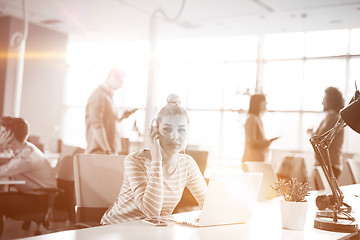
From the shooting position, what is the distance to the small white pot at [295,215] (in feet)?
5.54

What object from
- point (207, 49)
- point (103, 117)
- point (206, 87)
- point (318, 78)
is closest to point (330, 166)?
point (103, 117)

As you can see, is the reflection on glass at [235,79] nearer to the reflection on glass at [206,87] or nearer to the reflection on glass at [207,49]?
the reflection on glass at [206,87]

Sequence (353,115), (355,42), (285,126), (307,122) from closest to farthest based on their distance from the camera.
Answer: (353,115), (355,42), (307,122), (285,126)

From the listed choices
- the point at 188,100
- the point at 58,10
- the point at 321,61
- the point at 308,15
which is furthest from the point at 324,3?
the point at 58,10

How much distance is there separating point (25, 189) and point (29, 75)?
7.24m

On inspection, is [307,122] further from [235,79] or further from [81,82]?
[81,82]

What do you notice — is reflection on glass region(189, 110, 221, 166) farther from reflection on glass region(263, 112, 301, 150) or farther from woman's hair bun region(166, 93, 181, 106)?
woman's hair bun region(166, 93, 181, 106)

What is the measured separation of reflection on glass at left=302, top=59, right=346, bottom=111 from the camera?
9.62m

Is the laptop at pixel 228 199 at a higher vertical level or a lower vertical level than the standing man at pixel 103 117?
lower

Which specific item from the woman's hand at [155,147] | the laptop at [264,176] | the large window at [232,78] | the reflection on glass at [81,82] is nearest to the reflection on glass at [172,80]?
the large window at [232,78]

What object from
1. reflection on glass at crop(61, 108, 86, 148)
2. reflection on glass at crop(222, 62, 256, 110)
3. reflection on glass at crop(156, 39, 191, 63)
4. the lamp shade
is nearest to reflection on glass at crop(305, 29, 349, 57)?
reflection on glass at crop(222, 62, 256, 110)

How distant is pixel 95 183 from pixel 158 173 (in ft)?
1.83

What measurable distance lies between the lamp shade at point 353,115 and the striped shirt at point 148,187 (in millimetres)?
814

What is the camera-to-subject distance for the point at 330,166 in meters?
1.87
